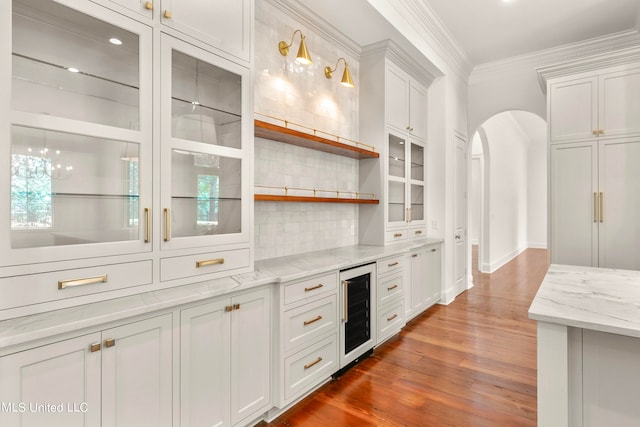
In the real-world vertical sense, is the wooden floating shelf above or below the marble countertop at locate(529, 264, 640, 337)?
above

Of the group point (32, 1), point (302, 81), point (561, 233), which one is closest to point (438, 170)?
point (561, 233)

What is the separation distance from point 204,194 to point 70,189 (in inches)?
24.4

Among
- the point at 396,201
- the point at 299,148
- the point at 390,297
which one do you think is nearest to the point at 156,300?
the point at 299,148

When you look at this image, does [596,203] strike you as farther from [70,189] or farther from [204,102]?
[70,189]

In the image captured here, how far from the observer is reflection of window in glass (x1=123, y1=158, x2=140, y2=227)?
153 centimetres

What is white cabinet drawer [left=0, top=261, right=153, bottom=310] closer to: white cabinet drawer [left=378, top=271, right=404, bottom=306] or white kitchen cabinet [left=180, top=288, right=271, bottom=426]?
white kitchen cabinet [left=180, top=288, right=271, bottom=426]

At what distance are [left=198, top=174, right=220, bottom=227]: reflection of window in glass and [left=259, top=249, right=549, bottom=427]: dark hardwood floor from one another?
4.16ft

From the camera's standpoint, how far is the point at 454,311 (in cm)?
418

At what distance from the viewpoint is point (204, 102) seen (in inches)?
74.2

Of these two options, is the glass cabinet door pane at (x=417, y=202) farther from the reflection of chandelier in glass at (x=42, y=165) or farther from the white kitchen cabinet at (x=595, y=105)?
the reflection of chandelier in glass at (x=42, y=165)

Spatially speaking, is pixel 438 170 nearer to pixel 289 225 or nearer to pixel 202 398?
pixel 289 225

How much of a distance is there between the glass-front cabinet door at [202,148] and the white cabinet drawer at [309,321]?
0.60 metres

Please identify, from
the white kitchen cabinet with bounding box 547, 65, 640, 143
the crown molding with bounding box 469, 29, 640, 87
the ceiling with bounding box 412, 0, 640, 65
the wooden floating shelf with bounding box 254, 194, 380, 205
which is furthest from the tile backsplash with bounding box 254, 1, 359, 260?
the crown molding with bounding box 469, 29, 640, 87

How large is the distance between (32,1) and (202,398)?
1.82 m
